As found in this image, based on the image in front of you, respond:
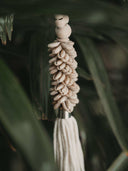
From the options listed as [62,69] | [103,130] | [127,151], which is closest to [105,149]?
[103,130]

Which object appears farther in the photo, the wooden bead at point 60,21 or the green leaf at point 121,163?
the green leaf at point 121,163

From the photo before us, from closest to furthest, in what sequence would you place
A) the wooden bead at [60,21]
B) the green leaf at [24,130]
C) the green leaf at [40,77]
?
1. the green leaf at [24,130]
2. the wooden bead at [60,21]
3. the green leaf at [40,77]

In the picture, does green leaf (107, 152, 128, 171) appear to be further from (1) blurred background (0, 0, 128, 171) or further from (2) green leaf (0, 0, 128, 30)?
(2) green leaf (0, 0, 128, 30)

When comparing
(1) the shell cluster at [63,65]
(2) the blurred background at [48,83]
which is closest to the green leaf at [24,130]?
(2) the blurred background at [48,83]

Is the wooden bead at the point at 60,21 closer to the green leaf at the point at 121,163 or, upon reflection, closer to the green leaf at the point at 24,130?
the green leaf at the point at 24,130

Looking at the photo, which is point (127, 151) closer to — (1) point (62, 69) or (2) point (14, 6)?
(1) point (62, 69)
